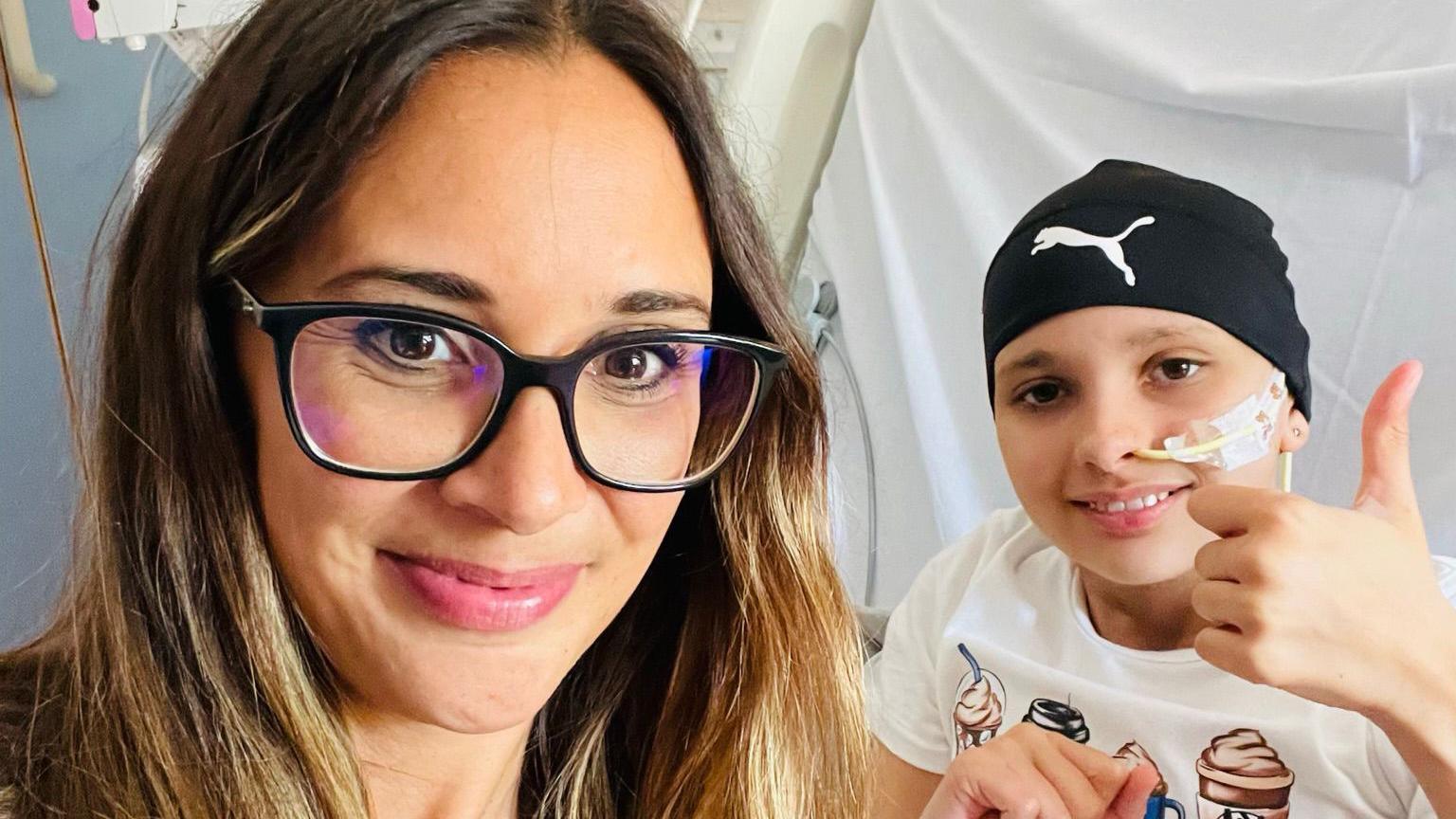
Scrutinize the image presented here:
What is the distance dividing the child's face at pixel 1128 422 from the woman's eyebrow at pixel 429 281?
676 mm

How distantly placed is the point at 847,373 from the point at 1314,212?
2.34 feet

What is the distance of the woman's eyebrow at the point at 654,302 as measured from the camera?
2.02ft

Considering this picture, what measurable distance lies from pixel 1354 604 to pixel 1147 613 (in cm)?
36

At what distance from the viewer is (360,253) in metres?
0.58

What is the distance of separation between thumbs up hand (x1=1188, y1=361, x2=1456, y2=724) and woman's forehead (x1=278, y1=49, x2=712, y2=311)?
52 centimetres

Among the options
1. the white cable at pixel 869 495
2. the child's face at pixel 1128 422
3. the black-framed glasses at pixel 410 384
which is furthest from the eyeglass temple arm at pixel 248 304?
the white cable at pixel 869 495

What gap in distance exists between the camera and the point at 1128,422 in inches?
40.6

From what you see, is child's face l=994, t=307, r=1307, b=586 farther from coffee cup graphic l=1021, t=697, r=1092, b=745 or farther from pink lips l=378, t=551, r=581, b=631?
pink lips l=378, t=551, r=581, b=631

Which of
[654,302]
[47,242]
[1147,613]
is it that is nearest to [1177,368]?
[1147,613]

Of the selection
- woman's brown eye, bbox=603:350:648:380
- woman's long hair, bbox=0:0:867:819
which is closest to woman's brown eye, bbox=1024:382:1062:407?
woman's long hair, bbox=0:0:867:819

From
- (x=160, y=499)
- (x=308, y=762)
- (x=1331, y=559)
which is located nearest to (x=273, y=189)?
(x=160, y=499)

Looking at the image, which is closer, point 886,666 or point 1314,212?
point 1314,212

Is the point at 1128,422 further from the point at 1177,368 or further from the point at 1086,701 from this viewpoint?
the point at 1086,701

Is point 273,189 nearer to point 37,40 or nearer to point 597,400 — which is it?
point 597,400
